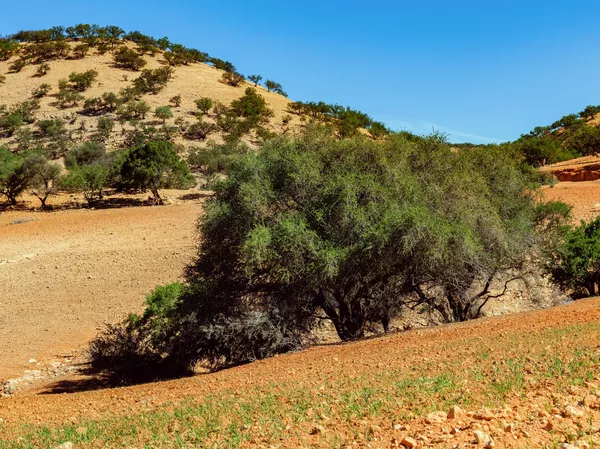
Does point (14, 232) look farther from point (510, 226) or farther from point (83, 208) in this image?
point (510, 226)

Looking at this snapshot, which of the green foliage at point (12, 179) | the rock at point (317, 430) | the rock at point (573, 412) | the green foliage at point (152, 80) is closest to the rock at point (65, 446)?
the rock at point (317, 430)

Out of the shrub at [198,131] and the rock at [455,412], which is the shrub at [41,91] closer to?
the shrub at [198,131]

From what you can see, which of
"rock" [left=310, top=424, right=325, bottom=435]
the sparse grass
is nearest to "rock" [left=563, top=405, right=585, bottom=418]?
the sparse grass

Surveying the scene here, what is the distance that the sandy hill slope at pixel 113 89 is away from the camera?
59000mm

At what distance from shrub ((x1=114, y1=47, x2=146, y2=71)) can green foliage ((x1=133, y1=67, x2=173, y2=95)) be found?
3762 millimetres

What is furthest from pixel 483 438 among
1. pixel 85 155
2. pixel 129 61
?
pixel 129 61

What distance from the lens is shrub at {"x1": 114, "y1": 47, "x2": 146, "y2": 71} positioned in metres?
75.5

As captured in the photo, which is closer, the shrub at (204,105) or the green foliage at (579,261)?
the green foliage at (579,261)

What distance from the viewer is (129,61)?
75688 millimetres

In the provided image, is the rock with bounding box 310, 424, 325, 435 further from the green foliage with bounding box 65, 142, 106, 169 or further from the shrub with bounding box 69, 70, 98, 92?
the shrub with bounding box 69, 70, 98, 92

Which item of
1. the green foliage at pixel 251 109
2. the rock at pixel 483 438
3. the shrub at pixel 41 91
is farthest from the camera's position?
the shrub at pixel 41 91

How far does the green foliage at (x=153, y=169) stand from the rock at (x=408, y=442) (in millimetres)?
33107

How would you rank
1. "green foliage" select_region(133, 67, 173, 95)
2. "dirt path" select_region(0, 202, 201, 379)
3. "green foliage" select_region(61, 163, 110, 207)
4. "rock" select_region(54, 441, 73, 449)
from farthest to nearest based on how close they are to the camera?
"green foliage" select_region(133, 67, 173, 95), "green foliage" select_region(61, 163, 110, 207), "dirt path" select_region(0, 202, 201, 379), "rock" select_region(54, 441, 73, 449)

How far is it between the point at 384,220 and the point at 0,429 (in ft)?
28.7
